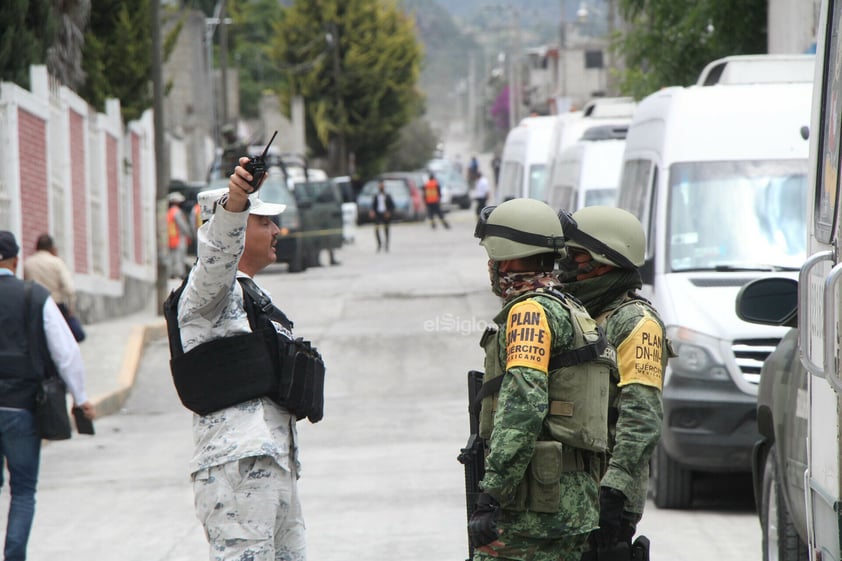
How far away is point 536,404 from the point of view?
3975mm

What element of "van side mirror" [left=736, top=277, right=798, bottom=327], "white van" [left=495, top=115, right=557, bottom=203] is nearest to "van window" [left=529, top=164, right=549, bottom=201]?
"white van" [left=495, top=115, right=557, bottom=203]

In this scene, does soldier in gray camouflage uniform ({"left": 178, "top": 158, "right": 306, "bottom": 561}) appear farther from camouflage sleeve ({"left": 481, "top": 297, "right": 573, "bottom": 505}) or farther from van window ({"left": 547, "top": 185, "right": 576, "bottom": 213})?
van window ({"left": 547, "top": 185, "right": 576, "bottom": 213})

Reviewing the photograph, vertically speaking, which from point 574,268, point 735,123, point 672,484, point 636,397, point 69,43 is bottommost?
point 672,484

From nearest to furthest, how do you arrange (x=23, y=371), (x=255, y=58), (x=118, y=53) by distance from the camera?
(x=23, y=371)
(x=118, y=53)
(x=255, y=58)

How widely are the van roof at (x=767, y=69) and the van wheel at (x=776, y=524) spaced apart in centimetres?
468

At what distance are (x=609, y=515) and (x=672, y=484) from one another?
453 cm

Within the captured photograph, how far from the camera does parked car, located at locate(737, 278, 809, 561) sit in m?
5.26

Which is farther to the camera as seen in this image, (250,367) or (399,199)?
(399,199)

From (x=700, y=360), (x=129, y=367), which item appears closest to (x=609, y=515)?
(x=700, y=360)

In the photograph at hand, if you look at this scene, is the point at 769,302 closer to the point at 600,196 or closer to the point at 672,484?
the point at 672,484

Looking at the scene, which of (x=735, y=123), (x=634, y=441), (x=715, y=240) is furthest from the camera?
(x=735, y=123)

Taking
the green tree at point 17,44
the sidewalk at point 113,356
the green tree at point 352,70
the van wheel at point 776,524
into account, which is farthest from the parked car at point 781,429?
the green tree at point 352,70

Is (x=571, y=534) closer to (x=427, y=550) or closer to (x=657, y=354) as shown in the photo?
(x=657, y=354)

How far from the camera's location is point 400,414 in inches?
551
